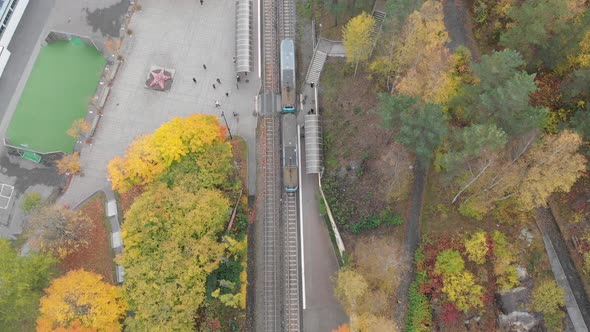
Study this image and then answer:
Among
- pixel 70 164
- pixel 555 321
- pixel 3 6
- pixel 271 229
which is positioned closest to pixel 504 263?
pixel 555 321

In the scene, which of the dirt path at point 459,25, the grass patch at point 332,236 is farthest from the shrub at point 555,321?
the dirt path at point 459,25

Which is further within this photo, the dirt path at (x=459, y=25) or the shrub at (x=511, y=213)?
the dirt path at (x=459, y=25)

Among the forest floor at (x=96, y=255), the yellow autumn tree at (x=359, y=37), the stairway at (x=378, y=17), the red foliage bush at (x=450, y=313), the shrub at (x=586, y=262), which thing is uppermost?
the stairway at (x=378, y=17)

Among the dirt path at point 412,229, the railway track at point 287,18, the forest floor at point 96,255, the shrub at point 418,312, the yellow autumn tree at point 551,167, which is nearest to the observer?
the yellow autumn tree at point 551,167

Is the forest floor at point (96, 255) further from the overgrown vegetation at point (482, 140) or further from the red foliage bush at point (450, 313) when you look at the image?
the red foliage bush at point (450, 313)

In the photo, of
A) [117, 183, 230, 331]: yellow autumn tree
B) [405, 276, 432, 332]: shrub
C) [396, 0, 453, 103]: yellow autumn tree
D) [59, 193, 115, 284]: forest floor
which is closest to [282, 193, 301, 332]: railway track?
[117, 183, 230, 331]: yellow autumn tree

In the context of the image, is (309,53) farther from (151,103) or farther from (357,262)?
(357,262)

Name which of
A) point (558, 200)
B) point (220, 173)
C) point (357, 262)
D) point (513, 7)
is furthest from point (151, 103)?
point (558, 200)
